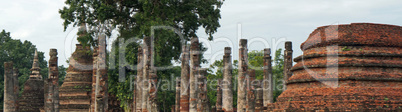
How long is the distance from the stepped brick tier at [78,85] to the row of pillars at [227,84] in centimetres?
1242

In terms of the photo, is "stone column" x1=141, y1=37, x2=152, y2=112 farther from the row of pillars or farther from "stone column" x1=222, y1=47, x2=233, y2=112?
"stone column" x1=222, y1=47, x2=233, y2=112

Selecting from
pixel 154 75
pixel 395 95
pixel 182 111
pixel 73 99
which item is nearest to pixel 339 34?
pixel 395 95

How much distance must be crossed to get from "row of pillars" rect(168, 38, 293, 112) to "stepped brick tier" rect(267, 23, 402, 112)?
18.8 ft

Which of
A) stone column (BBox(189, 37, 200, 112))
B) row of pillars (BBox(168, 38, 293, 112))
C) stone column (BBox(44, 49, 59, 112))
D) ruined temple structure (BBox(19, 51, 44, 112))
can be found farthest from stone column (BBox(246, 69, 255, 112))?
ruined temple structure (BBox(19, 51, 44, 112))

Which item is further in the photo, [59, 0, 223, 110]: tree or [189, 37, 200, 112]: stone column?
[59, 0, 223, 110]: tree

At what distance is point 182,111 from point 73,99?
14610 millimetres

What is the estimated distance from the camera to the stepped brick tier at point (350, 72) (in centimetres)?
1323

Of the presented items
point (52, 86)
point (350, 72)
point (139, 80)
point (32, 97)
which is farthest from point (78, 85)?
point (350, 72)

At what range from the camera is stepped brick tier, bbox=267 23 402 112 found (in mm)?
13227

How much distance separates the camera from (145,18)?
82.5 ft

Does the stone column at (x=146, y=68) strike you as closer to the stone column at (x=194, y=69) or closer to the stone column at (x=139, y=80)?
the stone column at (x=139, y=80)

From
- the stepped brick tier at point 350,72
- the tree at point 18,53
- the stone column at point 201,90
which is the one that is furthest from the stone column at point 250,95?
the tree at point 18,53

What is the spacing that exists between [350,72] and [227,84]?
8.35m

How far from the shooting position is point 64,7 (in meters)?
26.4
